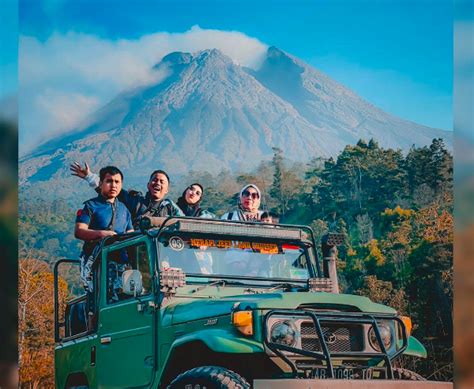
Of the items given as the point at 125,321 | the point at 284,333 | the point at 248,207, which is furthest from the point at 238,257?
the point at 284,333

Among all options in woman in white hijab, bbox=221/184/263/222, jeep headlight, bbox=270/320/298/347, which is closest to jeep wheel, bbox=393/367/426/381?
jeep headlight, bbox=270/320/298/347

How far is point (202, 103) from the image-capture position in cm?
1736

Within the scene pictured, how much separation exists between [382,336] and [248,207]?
211 centimetres

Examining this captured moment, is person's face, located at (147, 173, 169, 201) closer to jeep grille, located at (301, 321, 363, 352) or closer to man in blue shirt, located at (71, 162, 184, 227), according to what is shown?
man in blue shirt, located at (71, 162, 184, 227)

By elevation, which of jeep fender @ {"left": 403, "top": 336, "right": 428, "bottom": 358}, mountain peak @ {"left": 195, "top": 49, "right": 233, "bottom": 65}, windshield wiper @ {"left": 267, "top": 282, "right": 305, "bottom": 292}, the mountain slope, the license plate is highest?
mountain peak @ {"left": 195, "top": 49, "right": 233, "bottom": 65}

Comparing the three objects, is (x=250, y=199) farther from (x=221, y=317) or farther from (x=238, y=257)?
(x=221, y=317)

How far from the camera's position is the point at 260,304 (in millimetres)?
6938

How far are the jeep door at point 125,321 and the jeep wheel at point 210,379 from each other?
2.12 feet

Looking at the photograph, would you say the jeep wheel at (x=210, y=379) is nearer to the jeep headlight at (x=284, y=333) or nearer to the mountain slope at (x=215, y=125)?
the jeep headlight at (x=284, y=333)

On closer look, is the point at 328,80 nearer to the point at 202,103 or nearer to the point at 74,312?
the point at 202,103

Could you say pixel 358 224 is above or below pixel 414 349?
above

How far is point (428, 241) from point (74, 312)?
26.0ft

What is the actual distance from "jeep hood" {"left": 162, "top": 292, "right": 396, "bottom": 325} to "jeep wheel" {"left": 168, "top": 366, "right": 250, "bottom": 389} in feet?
1.39

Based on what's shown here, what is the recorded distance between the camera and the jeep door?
7.70m
